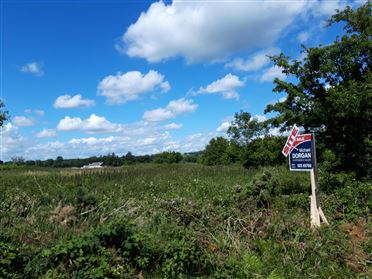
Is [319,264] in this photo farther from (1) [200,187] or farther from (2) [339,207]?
(1) [200,187]

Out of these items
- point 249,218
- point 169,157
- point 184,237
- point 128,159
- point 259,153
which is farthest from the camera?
point 169,157

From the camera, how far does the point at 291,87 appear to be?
11.7 m

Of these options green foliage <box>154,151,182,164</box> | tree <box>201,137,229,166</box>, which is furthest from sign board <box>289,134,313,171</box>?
green foliage <box>154,151,182,164</box>

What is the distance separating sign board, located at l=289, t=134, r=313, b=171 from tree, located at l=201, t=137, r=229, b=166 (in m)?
46.0

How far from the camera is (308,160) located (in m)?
8.84

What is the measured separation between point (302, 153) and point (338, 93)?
2.62m

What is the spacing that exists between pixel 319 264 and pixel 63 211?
4223 millimetres

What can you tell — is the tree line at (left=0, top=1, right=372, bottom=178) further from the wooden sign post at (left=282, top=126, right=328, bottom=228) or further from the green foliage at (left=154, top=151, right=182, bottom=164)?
the green foliage at (left=154, top=151, right=182, bottom=164)

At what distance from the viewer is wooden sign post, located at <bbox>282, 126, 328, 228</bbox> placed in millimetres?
8297

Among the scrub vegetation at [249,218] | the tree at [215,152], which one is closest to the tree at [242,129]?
the tree at [215,152]

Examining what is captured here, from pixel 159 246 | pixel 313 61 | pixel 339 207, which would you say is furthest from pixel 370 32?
pixel 159 246

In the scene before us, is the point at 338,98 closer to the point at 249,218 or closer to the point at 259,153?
the point at 249,218

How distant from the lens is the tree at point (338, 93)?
1082cm

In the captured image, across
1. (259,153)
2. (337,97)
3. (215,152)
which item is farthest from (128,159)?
(337,97)
